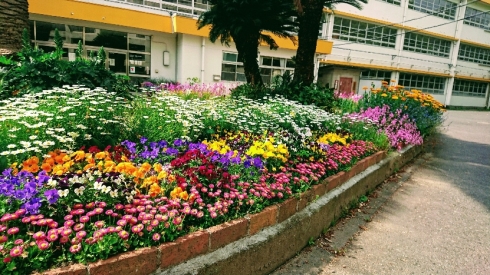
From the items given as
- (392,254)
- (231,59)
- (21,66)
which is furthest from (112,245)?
(231,59)

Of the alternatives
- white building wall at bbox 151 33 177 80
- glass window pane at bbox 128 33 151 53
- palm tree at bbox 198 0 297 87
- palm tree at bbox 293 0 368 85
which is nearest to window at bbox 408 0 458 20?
white building wall at bbox 151 33 177 80

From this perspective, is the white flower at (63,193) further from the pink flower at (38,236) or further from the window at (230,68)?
the window at (230,68)

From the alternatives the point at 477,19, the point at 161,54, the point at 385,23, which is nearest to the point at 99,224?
the point at 161,54

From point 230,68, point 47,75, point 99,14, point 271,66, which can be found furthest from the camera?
point 271,66

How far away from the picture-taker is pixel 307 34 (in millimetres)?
7293

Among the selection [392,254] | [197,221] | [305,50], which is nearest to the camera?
[197,221]

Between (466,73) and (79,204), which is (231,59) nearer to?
(79,204)

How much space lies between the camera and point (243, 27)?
27.3ft

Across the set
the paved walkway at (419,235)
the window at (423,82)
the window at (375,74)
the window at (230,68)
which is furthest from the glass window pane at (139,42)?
the window at (423,82)

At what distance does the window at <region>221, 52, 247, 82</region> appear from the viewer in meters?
17.9

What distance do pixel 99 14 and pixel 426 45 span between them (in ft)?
96.8

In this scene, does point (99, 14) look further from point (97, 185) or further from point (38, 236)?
point (38, 236)

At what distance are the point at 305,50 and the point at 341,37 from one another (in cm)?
1891

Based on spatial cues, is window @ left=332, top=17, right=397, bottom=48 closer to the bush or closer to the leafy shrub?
the leafy shrub
